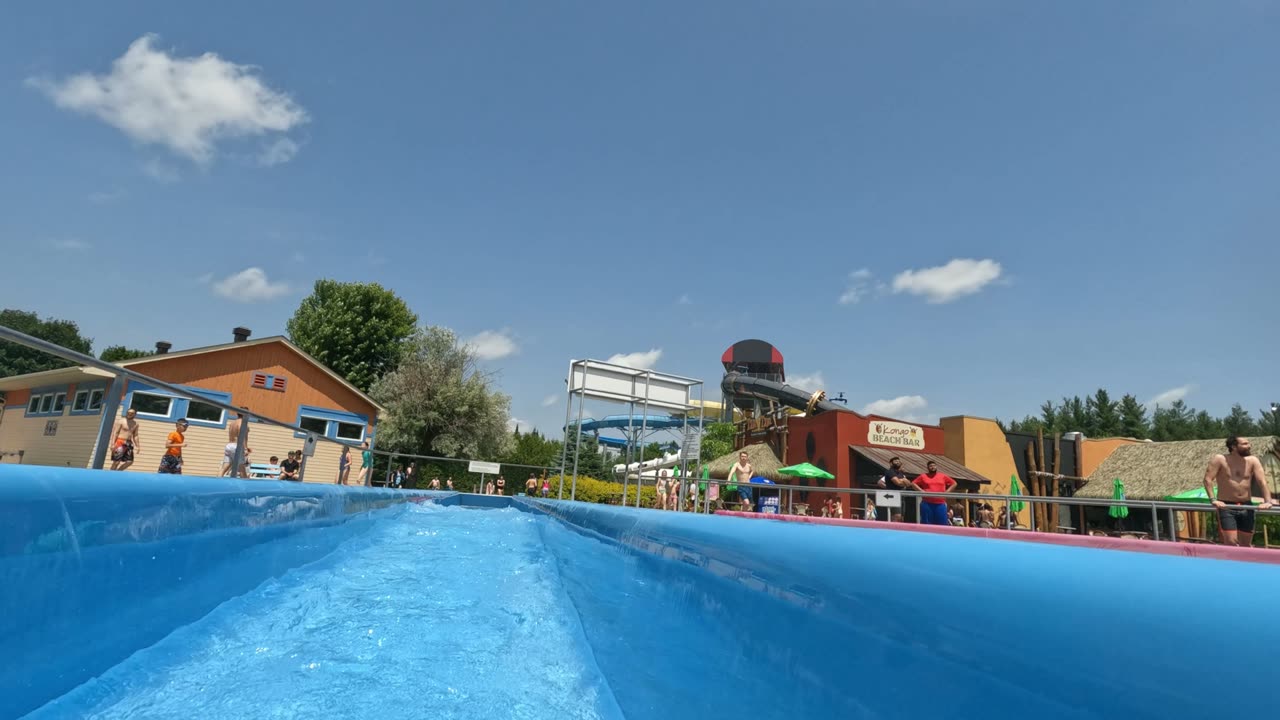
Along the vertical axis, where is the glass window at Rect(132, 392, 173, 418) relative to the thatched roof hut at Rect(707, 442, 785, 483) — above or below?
below

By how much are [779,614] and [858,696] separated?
0.43 metres

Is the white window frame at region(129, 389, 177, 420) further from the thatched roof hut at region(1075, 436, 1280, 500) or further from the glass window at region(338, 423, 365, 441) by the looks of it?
the thatched roof hut at region(1075, 436, 1280, 500)

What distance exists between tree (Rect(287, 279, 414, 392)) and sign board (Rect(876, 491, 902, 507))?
2720 centimetres

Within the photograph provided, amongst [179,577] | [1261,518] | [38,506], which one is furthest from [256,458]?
[1261,518]

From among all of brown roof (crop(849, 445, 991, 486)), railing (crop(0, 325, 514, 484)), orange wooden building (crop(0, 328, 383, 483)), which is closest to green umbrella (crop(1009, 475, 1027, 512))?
brown roof (crop(849, 445, 991, 486))

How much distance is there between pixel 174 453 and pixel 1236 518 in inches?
325

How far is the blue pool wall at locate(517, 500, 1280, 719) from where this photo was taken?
0.62 meters

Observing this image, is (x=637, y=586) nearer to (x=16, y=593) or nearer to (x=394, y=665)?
(x=394, y=665)

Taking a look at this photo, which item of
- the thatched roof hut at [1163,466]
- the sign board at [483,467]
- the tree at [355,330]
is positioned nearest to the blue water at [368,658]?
the sign board at [483,467]

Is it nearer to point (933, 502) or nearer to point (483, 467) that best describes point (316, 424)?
point (483, 467)

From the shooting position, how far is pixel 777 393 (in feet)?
111

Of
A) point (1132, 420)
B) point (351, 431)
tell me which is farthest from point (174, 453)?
point (1132, 420)

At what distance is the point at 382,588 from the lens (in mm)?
3701

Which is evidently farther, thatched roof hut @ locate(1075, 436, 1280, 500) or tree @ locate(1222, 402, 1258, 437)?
tree @ locate(1222, 402, 1258, 437)
